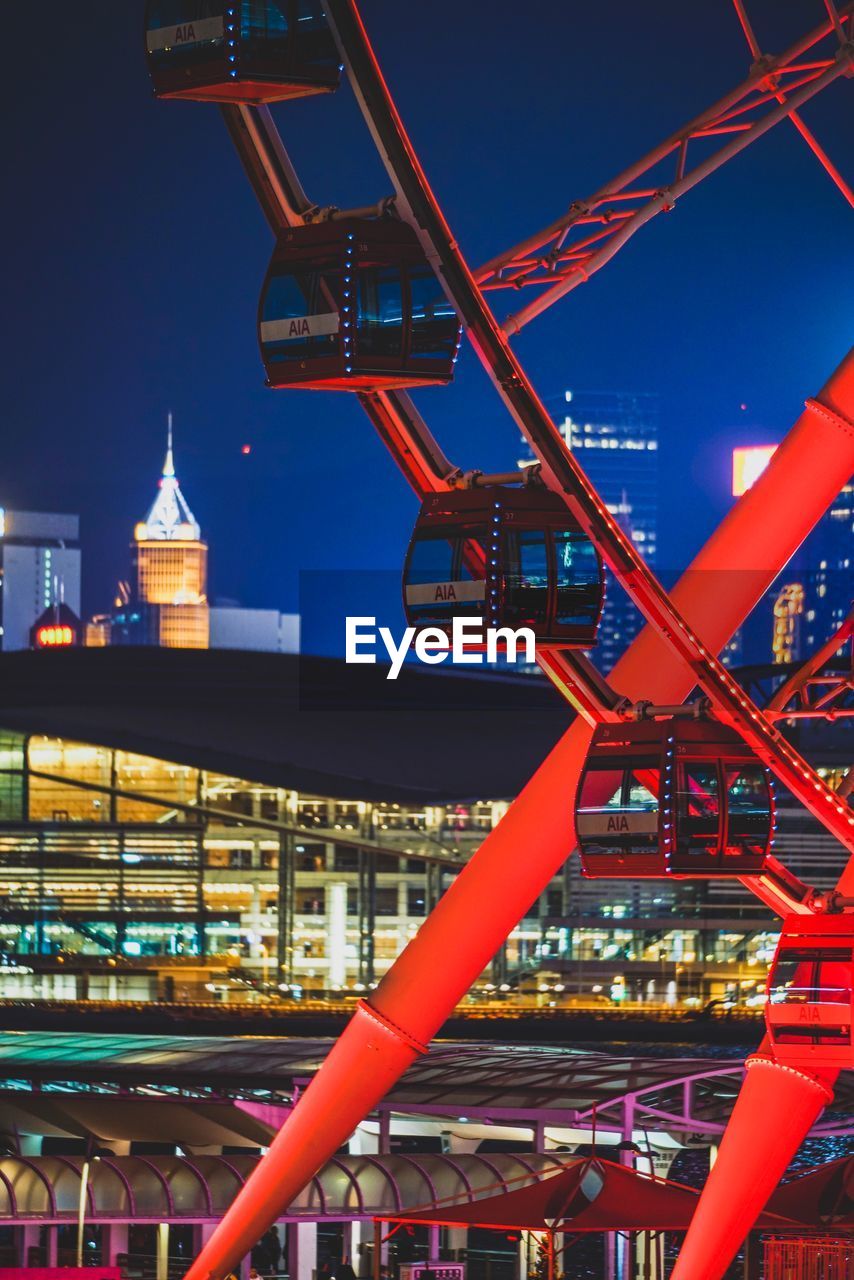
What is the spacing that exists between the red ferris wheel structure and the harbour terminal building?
28852mm

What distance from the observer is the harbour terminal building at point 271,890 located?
52312 mm

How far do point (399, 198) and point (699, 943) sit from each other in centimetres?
3775

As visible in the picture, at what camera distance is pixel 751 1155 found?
22.2 metres

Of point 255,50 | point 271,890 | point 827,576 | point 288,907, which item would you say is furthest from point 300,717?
point 827,576

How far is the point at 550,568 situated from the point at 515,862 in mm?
Answer: 5670

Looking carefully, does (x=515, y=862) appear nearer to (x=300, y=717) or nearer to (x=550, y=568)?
(x=550, y=568)

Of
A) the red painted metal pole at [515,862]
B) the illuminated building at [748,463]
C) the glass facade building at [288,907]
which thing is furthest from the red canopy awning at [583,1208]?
the illuminated building at [748,463]

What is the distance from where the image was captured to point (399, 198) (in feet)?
53.1

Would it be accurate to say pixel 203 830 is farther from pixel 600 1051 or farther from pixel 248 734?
pixel 600 1051

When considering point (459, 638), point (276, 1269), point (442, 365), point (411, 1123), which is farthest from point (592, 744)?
point (411, 1123)

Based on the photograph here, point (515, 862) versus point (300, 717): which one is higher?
point (300, 717)

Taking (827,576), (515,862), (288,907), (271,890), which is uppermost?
(827,576)

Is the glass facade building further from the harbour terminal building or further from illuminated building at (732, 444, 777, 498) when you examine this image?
illuminated building at (732, 444, 777, 498)

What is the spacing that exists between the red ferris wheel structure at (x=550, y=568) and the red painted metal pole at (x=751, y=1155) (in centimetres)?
2
